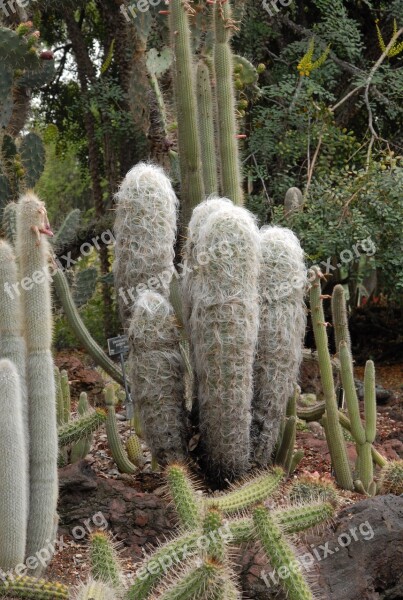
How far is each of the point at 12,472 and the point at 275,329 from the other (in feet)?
5.32

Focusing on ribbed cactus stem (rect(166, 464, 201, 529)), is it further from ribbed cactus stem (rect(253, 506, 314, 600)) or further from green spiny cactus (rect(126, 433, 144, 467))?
green spiny cactus (rect(126, 433, 144, 467))

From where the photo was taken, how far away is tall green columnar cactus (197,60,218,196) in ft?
16.4

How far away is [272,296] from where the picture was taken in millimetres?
4359

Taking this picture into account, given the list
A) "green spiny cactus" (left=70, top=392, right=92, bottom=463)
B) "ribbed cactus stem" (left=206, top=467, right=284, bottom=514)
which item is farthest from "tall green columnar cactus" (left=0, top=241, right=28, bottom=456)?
"green spiny cactus" (left=70, top=392, right=92, bottom=463)

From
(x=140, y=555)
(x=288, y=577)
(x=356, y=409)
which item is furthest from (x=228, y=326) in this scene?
(x=288, y=577)

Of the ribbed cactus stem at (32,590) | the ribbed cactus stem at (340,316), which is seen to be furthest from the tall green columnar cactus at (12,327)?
the ribbed cactus stem at (340,316)

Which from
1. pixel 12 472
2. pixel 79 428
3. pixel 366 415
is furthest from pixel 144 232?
pixel 12 472

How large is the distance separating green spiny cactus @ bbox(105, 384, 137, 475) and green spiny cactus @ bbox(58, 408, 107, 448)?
24 cm

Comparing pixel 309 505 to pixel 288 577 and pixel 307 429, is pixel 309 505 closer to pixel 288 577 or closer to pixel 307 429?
pixel 288 577

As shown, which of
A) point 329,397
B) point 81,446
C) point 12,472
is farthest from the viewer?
point 81,446

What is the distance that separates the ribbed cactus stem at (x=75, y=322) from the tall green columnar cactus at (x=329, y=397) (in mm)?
1476

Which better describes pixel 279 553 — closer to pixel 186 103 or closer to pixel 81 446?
pixel 81 446

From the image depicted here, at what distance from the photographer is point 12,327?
11.2ft

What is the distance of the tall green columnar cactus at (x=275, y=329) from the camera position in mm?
4363
